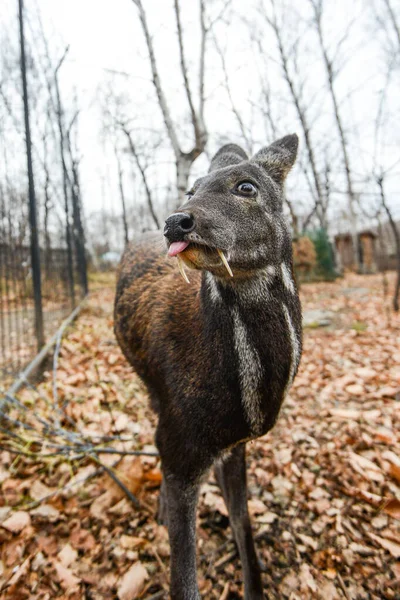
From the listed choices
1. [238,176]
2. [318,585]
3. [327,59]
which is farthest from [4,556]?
[327,59]

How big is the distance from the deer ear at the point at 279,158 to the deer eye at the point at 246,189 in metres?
0.36

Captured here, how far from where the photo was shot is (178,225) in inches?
53.2

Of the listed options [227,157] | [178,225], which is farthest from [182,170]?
[178,225]

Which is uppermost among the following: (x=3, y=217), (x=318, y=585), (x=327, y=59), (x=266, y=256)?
(x=327, y=59)

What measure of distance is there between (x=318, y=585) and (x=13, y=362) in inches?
157

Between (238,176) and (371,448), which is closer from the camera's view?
(238,176)

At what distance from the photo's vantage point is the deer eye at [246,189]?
178 cm

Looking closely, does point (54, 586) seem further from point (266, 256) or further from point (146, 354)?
point (266, 256)

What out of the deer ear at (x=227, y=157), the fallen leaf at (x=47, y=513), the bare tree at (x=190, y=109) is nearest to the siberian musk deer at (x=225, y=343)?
the deer ear at (x=227, y=157)

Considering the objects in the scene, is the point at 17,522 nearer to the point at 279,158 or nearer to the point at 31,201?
the point at 279,158

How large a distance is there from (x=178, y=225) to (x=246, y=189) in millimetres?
622

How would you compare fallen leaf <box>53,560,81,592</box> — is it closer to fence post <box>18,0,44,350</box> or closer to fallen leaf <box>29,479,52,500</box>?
fallen leaf <box>29,479,52,500</box>

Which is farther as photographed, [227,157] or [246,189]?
[227,157]

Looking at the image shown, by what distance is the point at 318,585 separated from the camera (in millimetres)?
2146
